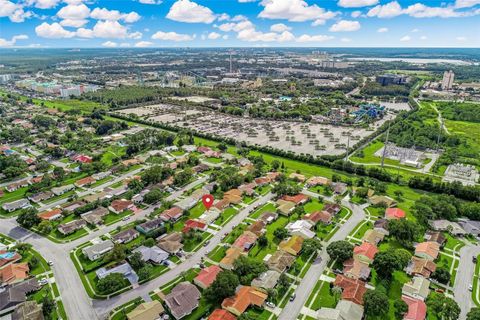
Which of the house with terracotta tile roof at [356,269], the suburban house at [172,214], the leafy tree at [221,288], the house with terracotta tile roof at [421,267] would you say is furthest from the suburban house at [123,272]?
the house with terracotta tile roof at [421,267]

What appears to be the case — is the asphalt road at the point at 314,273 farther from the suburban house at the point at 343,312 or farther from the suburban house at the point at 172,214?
the suburban house at the point at 172,214

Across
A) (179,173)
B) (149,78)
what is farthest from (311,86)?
(179,173)

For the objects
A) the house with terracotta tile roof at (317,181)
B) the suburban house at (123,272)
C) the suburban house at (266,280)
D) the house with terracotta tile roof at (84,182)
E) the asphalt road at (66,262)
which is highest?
the house with terracotta tile roof at (317,181)

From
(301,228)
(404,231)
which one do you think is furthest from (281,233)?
(404,231)

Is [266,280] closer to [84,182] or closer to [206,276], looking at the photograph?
[206,276]

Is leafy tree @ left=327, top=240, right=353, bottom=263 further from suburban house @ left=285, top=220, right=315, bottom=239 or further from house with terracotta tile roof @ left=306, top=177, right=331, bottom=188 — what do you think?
house with terracotta tile roof @ left=306, top=177, right=331, bottom=188

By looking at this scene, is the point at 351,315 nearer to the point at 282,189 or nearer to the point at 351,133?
the point at 282,189
